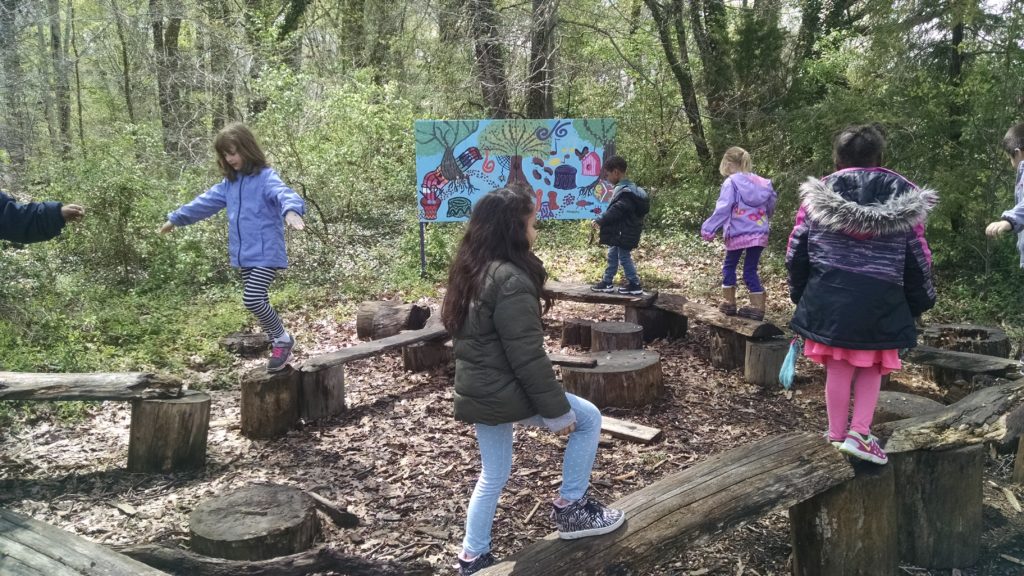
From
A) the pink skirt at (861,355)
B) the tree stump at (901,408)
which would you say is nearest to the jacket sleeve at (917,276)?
the pink skirt at (861,355)

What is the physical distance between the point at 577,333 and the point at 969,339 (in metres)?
3.54

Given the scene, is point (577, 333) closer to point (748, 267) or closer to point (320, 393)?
point (748, 267)

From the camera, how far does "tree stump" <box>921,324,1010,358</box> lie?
641 centimetres

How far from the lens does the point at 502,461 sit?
3115mm

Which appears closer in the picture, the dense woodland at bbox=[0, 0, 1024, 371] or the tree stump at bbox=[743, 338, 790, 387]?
the tree stump at bbox=[743, 338, 790, 387]

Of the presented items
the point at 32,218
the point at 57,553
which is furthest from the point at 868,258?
the point at 32,218

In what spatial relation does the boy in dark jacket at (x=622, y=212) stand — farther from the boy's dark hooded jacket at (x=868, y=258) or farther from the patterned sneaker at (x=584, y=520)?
the patterned sneaker at (x=584, y=520)

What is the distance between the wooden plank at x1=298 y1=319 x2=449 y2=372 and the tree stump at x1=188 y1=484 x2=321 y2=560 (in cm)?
184

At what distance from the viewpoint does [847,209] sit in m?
3.52

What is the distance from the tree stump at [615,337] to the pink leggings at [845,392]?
9.27 feet

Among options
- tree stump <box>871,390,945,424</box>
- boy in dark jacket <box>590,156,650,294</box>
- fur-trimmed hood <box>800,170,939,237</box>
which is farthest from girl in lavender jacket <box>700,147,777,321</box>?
fur-trimmed hood <box>800,170,939,237</box>

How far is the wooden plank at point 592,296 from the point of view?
742 cm

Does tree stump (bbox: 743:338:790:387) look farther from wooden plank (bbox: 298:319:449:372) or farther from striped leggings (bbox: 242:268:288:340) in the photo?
striped leggings (bbox: 242:268:288:340)

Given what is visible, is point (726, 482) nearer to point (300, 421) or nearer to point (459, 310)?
point (459, 310)
